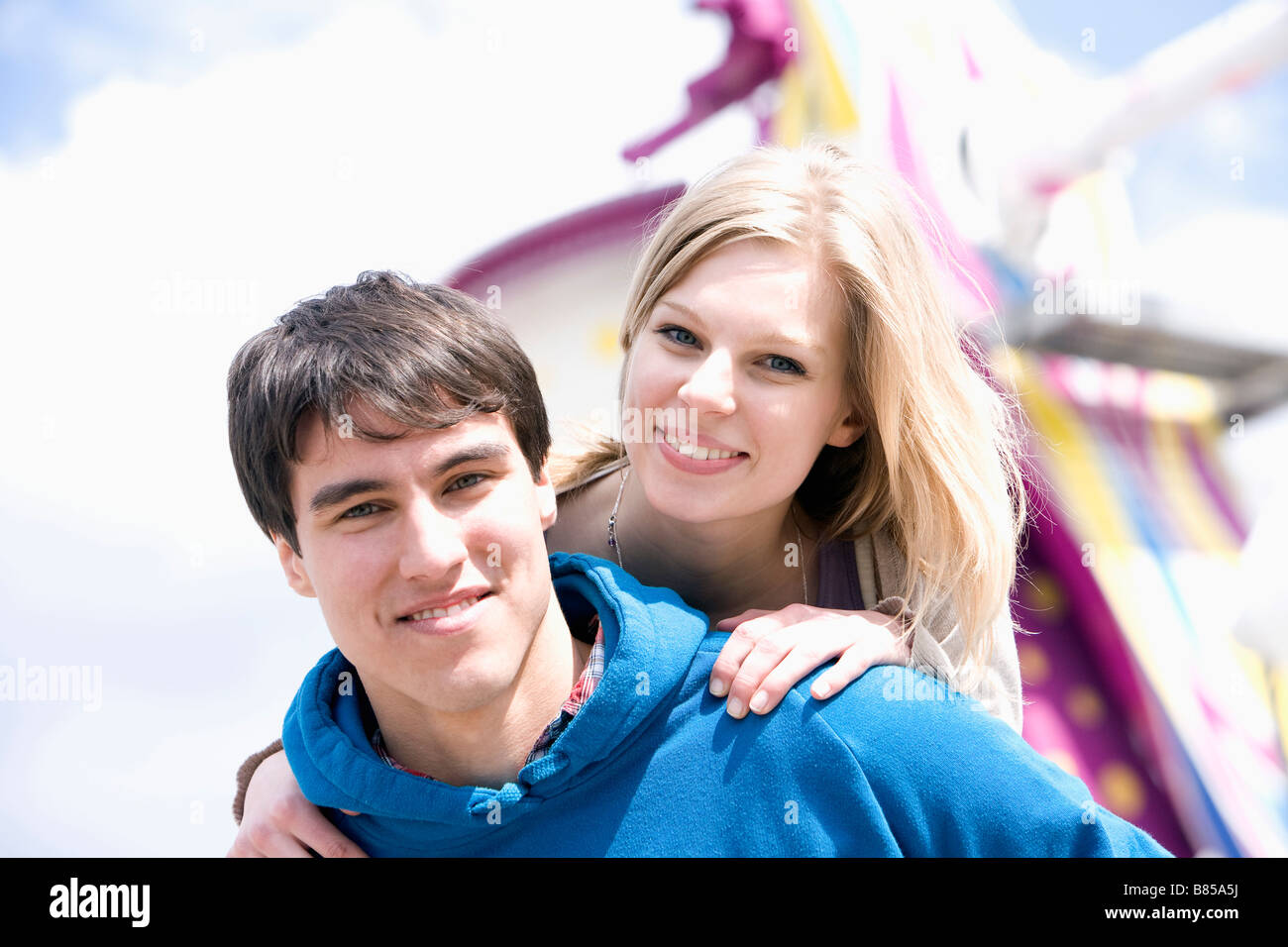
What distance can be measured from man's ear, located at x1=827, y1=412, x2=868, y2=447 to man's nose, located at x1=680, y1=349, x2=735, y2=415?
406mm

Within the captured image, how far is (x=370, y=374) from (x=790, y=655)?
89 centimetres

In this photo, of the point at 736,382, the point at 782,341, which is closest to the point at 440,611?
the point at 736,382

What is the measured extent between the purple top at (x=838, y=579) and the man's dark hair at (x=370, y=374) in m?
0.98

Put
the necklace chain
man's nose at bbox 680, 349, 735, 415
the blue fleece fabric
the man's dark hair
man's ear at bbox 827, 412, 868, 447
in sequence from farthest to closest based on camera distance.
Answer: the necklace chain < man's ear at bbox 827, 412, 868, 447 < man's nose at bbox 680, 349, 735, 415 < the man's dark hair < the blue fleece fabric

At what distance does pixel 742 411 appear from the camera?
8.22 feet

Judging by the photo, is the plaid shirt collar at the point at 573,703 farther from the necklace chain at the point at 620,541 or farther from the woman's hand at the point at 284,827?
the necklace chain at the point at 620,541

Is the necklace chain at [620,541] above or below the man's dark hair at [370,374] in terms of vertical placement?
below

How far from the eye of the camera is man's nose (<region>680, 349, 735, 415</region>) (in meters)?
2.45

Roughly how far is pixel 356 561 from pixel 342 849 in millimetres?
568

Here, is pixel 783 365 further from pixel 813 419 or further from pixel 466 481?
pixel 466 481

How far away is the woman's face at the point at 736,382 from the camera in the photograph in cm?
250

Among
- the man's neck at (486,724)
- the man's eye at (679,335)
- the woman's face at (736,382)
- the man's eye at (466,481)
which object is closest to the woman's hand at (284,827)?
the man's neck at (486,724)

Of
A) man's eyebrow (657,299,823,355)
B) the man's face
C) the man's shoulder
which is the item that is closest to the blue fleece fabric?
the man's shoulder

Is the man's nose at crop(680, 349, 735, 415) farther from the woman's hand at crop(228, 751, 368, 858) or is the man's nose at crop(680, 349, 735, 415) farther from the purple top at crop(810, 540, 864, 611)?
the woman's hand at crop(228, 751, 368, 858)
